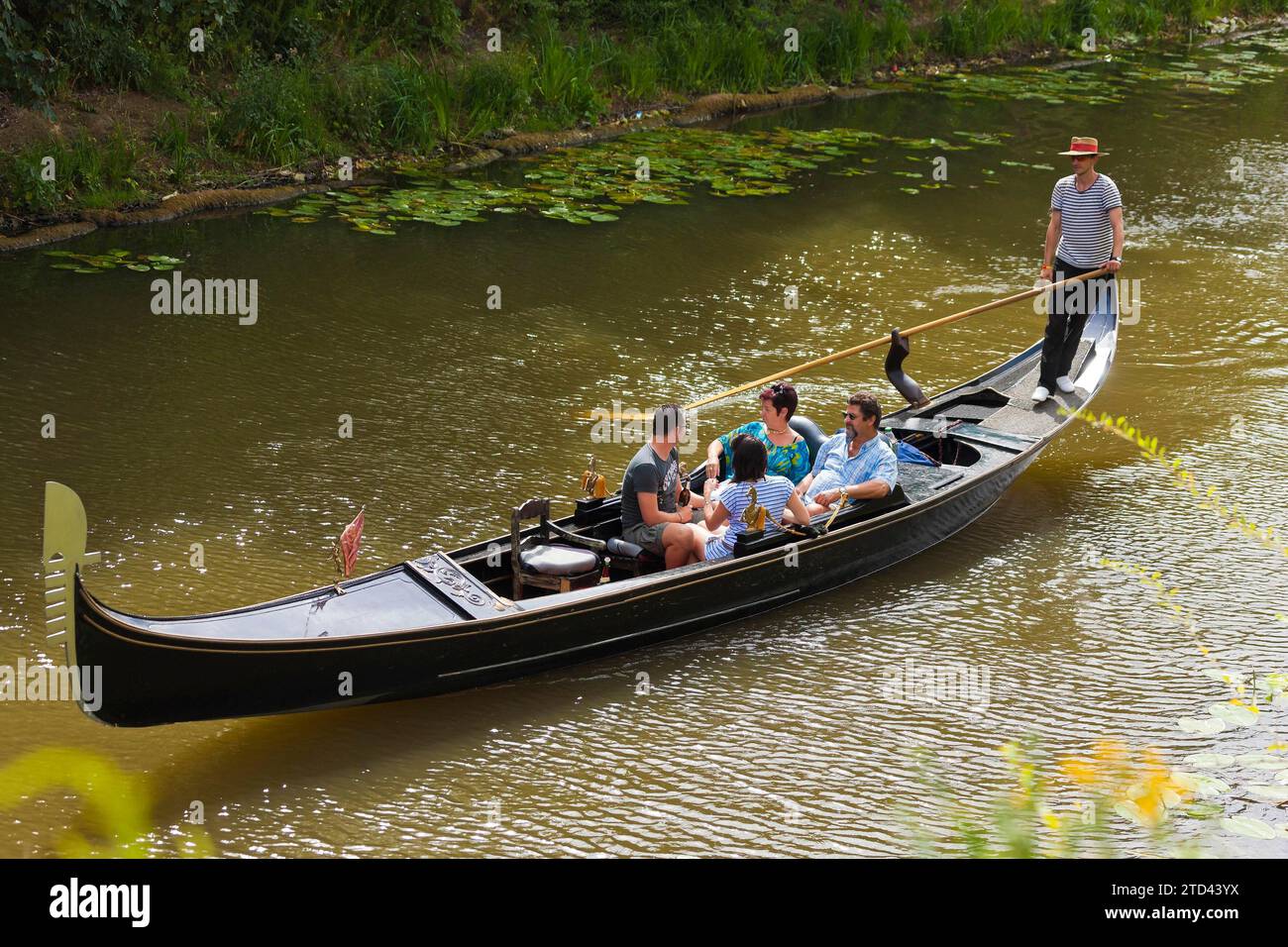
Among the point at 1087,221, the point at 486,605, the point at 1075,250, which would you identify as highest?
the point at 1087,221

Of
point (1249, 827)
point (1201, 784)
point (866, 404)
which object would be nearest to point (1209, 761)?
point (1201, 784)

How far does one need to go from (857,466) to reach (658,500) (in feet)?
3.72

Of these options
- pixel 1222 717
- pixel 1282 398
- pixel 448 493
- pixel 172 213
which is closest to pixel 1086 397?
pixel 1282 398

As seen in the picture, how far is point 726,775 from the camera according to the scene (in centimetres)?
569

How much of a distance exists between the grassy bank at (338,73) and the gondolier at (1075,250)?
730cm

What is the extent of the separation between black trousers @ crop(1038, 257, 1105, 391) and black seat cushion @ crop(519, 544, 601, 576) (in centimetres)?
352

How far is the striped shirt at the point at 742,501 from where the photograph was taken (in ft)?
21.5

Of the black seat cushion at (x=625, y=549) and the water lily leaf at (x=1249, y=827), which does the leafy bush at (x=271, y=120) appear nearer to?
the black seat cushion at (x=625, y=549)

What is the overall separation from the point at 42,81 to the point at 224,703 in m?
8.14

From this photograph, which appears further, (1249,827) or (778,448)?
(778,448)

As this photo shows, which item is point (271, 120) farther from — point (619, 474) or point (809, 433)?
point (809, 433)

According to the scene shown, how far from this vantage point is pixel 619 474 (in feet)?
26.6

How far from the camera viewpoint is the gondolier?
823 cm

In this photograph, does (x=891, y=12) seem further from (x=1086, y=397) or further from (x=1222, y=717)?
(x=1222, y=717)
